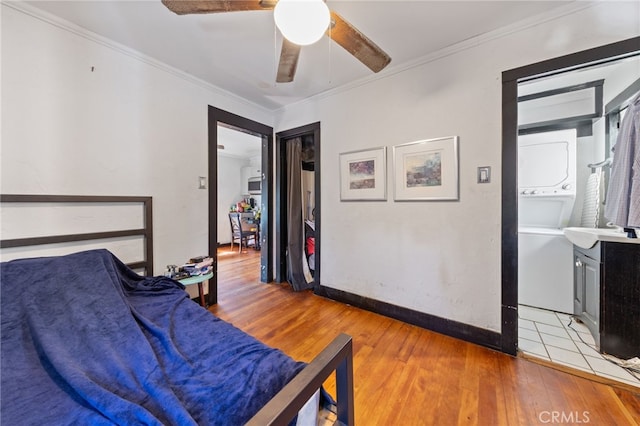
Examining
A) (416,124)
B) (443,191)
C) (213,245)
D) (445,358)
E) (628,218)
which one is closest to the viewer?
(628,218)

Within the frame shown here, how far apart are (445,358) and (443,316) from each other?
0.40 meters

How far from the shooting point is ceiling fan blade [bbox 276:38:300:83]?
1.44m

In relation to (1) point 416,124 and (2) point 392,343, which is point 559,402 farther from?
(1) point 416,124

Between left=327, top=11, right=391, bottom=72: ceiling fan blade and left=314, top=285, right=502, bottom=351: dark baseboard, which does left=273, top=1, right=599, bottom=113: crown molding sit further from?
left=314, top=285, right=502, bottom=351: dark baseboard

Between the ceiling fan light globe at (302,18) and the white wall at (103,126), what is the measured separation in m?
1.77

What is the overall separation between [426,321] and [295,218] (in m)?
1.99

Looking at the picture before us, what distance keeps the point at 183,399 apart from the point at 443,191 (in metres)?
2.17

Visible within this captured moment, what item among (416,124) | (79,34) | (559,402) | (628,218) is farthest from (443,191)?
(79,34)

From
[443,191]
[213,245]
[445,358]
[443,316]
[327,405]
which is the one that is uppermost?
[443,191]

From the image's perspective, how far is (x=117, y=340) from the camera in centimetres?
102

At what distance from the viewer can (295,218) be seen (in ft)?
10.8

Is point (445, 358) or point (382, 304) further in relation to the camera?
point (382, 304)

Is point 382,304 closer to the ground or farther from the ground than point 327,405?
closer to the ground

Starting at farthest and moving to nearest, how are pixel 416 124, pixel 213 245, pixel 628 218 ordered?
pixel 213 245 → pixel 416 124 → pixel 628 218
